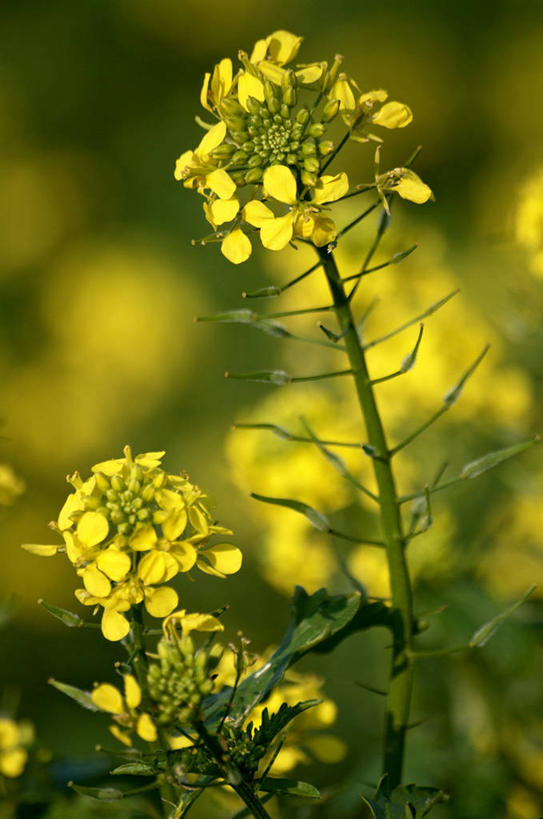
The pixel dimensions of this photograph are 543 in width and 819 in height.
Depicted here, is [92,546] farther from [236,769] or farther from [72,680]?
[72,680]

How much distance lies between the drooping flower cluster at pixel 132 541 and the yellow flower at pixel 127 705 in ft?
0.14

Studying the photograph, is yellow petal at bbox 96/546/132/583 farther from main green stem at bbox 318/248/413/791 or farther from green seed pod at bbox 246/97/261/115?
green seed pod at bbox 246/97/261/115

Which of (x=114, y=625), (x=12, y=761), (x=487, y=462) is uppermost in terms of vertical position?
(x=487, y=462)

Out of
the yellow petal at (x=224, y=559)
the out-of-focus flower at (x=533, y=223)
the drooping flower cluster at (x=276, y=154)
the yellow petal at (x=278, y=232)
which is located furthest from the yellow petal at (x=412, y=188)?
the out-of-focus flower at (x=533, y=223)

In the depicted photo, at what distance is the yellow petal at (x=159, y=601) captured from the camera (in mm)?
704

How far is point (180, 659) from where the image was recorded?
2.21 feet

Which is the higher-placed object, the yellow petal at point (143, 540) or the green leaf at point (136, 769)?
the yellow petal at point (143, 540)

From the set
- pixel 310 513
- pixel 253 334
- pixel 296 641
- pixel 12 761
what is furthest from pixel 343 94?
pixel 253 334

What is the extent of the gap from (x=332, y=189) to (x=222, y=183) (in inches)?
3.6

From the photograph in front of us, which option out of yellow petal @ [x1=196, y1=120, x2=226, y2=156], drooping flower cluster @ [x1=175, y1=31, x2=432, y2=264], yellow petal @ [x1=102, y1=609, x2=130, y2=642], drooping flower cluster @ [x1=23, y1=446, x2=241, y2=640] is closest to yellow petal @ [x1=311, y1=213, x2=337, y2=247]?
drooping flower cluster @ [x1=175, y1=31, x2=432, y2=264]

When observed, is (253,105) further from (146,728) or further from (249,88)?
(146,728)

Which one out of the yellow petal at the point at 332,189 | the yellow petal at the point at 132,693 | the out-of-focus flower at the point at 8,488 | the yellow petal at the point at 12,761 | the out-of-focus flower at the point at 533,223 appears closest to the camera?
the yellow petal at the point at 132,693

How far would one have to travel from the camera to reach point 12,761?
0.91m

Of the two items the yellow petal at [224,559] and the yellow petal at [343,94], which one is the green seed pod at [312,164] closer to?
the yellow petal at [343,94]
